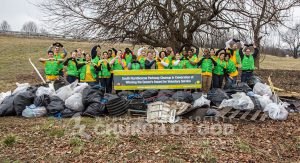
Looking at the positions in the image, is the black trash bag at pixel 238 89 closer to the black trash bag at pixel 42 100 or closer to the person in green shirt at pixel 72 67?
the person in green shirt at pixel 72 67

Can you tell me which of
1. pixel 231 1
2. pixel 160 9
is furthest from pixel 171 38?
pixel 231 1

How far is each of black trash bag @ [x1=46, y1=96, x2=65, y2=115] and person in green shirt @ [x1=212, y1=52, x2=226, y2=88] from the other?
4.33m

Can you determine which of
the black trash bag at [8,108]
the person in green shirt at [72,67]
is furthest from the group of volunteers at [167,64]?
the black trash bag at [8,108]

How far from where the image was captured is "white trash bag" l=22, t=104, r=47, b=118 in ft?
26.0

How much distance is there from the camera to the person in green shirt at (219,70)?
924 centimetres

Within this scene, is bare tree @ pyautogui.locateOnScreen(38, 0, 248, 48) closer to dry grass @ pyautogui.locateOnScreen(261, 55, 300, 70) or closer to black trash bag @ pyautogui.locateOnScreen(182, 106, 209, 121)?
black trash bag @ pyautogui.locateOnScreen(182, 106, 209, 121)

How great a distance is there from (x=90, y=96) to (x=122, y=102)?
80cm

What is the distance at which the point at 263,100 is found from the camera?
8039 millimetres

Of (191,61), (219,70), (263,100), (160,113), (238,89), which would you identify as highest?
(191,61)

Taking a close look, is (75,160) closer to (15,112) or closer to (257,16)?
(15,112)

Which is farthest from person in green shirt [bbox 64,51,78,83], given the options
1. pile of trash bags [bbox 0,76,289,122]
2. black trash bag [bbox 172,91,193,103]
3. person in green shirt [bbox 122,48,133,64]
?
black trash bag [bbox 172,91,193,103]

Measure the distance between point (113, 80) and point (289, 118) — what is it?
4.67 metres

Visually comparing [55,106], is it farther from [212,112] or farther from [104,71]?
[212,112]

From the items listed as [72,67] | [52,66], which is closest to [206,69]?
[72,67]
